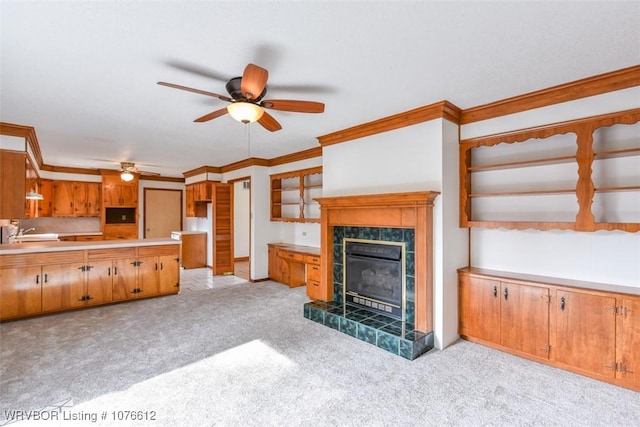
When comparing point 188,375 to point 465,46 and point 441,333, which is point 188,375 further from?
point 465,46

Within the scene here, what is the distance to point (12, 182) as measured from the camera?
Answer: 4059mm

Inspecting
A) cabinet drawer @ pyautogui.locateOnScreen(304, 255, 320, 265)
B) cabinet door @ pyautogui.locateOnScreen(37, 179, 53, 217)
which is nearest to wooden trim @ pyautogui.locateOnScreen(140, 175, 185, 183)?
cabinet door @ pyautogui.locateOnScreen(37, 179, 53, 217)

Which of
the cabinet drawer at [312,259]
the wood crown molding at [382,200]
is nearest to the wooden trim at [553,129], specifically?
the wood crown molding at [382,200]

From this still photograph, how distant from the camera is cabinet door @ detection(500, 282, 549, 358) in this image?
9.64 ft

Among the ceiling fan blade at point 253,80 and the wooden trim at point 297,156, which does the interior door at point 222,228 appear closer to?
the wooden trim at point 297,156

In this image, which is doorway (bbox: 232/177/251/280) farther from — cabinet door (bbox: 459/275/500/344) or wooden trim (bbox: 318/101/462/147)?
cabinet door (bbox: 459/275/500/344)

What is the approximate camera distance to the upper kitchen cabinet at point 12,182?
4004mm

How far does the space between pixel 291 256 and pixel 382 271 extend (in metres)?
2.24

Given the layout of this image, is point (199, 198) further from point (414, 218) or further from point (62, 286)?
point (414, 218)

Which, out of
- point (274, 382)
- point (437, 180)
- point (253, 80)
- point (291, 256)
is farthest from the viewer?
point (291, 256)

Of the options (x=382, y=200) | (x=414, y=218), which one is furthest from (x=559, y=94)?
(x=382, y=200)

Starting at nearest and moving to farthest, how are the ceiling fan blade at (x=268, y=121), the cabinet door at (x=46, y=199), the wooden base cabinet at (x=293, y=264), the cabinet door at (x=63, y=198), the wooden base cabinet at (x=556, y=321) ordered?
1. the wooden base cabinet at (x=556, y=321)
2. the ceiling fan blade at (x=268, y=121)
3. the wooden base cabinet at (x=293, y=264)
4. the cabinet door at (x=46, y=199)
5. the cabinet door at (x=63, y=198)

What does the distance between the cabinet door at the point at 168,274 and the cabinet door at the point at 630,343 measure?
5.82 metres

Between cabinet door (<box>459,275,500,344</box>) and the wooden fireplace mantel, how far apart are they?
18.1 inches
